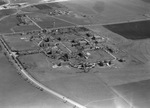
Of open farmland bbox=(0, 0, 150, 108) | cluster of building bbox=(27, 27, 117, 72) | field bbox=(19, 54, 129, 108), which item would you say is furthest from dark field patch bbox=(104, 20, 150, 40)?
field bbox=(19, 54, 129, 108)

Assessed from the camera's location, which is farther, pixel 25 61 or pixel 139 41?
pixel 139 41

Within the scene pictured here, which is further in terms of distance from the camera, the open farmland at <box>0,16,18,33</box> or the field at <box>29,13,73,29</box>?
the field at <box>29,13,73,29</box>

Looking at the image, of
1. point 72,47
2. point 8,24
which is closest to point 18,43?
point 72,47

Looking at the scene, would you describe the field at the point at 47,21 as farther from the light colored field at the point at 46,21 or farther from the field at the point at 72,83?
the field at the point at 72,83

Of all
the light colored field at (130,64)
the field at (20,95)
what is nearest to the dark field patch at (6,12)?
the light colored field at (130,64)

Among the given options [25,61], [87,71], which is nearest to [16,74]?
[25,61]

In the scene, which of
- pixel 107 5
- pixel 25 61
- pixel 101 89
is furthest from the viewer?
pixel 107 5

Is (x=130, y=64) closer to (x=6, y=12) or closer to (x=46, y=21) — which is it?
(x=46, y=21)

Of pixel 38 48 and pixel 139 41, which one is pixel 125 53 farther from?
pixel 38 48

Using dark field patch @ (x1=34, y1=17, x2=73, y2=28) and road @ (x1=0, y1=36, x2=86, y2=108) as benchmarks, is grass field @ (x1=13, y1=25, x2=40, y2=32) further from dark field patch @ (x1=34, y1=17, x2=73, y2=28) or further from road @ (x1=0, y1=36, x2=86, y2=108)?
road @ (x1=0, y1=36, x2=86, y2=108)
